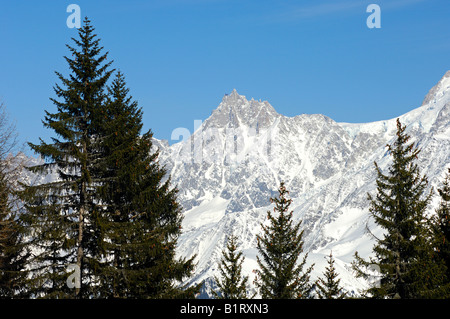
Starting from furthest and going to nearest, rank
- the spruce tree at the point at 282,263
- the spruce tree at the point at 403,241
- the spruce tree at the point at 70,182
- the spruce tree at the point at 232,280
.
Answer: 1. the spruce tree at the point at 232,280
2. the spruce tree at the point at 282,263
3. the spruce tree at the point at 403,241
4. the spruce tree at the point at 70,182

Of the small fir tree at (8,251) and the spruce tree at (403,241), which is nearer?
the small fir tree at (8,251)

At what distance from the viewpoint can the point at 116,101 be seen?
2344cm

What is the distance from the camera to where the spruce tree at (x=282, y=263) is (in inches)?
1152

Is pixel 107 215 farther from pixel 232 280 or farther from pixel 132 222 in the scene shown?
pixel 232 280

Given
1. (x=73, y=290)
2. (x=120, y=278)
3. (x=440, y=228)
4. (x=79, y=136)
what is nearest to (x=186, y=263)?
(x=120, y=278)

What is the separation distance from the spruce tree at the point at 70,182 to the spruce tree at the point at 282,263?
12.2 metres

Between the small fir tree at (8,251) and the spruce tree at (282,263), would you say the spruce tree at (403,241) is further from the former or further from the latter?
the small fir tree at (8,251)

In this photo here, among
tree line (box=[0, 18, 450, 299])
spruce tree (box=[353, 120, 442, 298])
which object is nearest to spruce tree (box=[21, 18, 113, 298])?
tree line (box=[0, 18, 450, 299])

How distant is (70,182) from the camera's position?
18234 millimetres

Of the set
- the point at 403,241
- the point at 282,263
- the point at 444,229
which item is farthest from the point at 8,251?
the point at 444,229

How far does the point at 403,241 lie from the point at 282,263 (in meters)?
8.00

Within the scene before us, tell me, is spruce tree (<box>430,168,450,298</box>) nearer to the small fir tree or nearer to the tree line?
the tree line

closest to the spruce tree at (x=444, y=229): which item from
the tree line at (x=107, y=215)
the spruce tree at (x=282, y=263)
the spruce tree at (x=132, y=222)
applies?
the tree line at (x=107, y=215)
